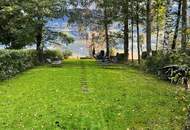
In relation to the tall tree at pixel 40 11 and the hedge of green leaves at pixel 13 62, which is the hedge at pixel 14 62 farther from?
the tall tree at pixel 40 11

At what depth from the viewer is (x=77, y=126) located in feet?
38.1

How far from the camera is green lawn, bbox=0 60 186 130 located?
1192 centimetres

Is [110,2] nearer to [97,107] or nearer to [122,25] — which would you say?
[122,25]

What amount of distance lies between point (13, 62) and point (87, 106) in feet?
46.1

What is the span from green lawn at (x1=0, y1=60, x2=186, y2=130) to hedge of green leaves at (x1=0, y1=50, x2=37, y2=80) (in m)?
3.58

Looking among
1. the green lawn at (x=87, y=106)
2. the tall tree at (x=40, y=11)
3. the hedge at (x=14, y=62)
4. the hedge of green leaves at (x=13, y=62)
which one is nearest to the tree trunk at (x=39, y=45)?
the tall tree at (x=40, y=11)

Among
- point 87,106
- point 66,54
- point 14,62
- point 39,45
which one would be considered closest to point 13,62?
point 14,62

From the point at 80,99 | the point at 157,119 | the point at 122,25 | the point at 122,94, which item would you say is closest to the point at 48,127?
the point at 157,119

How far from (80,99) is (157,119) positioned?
3.94 metres

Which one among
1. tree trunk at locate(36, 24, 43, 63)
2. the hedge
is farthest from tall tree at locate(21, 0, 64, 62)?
the hedge

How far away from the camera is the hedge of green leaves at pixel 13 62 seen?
24.8m

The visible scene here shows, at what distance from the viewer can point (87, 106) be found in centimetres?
1453

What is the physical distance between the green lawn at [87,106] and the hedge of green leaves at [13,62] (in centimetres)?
358

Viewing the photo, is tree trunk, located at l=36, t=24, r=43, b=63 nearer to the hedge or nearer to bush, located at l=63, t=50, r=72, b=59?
the hedge
